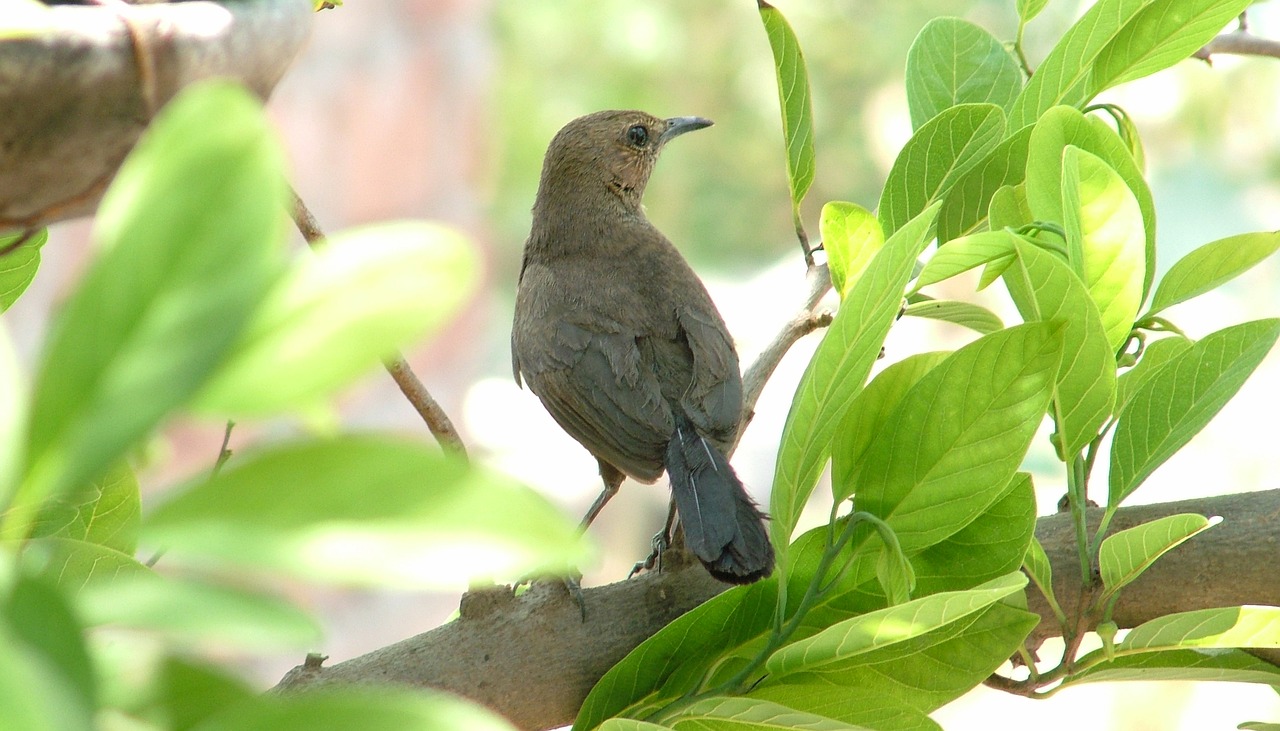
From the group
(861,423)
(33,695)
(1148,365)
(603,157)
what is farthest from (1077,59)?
(603,157)

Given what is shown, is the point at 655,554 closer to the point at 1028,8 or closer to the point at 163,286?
the point at 1028,8

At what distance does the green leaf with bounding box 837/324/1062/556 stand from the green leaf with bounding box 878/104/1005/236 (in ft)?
1.13

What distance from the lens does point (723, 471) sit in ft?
5.19

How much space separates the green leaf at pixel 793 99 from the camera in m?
1.14

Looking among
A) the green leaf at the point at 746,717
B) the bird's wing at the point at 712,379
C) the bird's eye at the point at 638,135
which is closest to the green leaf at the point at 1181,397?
the green leaf at the point at 746,717

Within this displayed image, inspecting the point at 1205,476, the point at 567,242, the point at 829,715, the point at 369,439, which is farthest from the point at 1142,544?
the point at 1205,476

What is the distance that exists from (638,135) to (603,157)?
12 centimetres

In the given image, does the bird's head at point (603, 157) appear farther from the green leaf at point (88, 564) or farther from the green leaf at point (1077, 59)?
the green leaf at point (88, 564)

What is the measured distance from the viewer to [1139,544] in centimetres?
84

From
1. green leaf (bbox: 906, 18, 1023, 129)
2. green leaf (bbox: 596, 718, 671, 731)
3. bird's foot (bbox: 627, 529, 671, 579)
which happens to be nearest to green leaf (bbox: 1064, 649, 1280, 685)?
green leaf (bbox: 596, 718, 671, 731)

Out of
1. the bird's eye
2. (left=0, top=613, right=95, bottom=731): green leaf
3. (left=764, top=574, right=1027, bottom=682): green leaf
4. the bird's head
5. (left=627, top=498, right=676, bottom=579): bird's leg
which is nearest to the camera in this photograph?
(left=0, top=613, right=95, bottom=731): green leaf

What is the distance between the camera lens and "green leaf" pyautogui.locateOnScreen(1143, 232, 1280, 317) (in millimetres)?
1008

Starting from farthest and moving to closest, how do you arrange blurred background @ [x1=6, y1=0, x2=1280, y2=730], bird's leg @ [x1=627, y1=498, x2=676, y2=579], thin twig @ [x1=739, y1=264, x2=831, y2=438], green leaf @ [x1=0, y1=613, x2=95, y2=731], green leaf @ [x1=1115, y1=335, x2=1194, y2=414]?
blurred background @ [x1=6, y1=0, x2=1280, y2=730] < bird's leg @ [x1=627, y1=498, x2=676, y2=579] < thin twig @ [x1=739, y1=264, x2=831, y2=438] < green leaf @ [x1=1115, y1=335, x2=1194, y2=414] < green leaf @ [x1=0, y1=613, x2=95, y2=731]

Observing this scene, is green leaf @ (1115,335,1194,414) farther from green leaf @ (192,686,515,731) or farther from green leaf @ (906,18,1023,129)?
green leaf @ (192,686,515,731)
